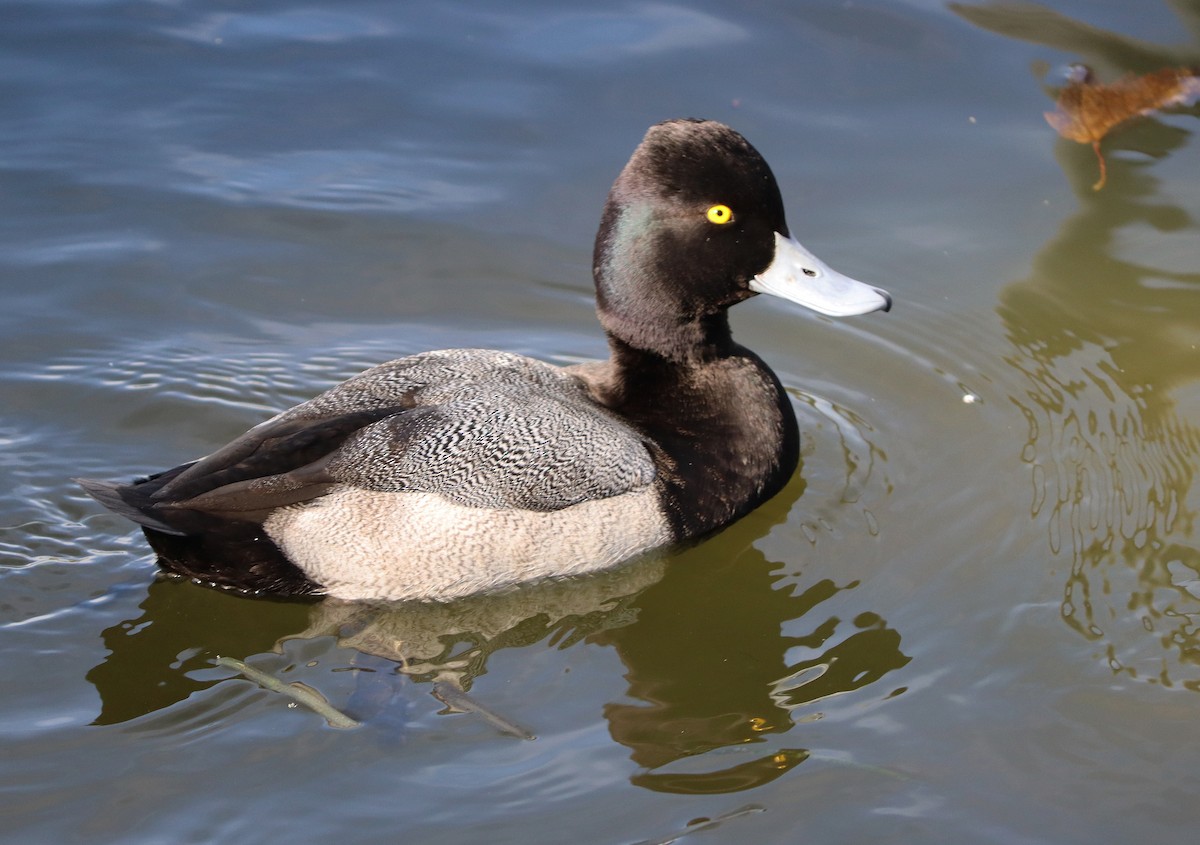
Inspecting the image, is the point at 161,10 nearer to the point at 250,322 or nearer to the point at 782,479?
the point at 250,322

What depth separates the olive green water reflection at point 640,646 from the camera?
419 centimetres

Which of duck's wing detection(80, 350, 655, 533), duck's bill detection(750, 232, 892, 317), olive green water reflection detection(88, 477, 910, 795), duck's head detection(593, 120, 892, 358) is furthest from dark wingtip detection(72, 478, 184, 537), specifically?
duck's bill detection(750, 232, 892, 317)

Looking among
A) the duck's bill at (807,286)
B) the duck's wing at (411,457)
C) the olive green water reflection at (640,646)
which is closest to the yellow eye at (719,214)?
the duck's bill at (807,286)

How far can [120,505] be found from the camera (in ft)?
14.5

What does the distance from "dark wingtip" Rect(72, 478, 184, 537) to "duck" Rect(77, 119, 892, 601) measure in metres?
0.01

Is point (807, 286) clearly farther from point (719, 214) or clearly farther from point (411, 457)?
point (411, 457)

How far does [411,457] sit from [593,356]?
1.95 metres

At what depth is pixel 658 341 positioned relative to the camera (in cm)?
526

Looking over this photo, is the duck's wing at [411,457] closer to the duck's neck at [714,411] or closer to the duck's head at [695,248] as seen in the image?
the duck's neck at [714,411]

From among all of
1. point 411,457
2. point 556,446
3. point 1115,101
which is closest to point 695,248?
point 556,446

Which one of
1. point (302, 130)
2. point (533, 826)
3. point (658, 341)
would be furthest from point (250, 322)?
point (533, 826)

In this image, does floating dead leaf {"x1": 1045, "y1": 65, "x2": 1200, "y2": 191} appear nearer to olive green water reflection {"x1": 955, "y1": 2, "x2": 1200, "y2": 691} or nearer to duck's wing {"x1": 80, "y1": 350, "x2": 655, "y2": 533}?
olive green water reflection {"x1": 955, "y1": 2, "x2": 1200, "y2": 691}

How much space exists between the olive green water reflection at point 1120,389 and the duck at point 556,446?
1103mm

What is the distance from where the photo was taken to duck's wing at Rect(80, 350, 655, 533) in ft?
14.7
